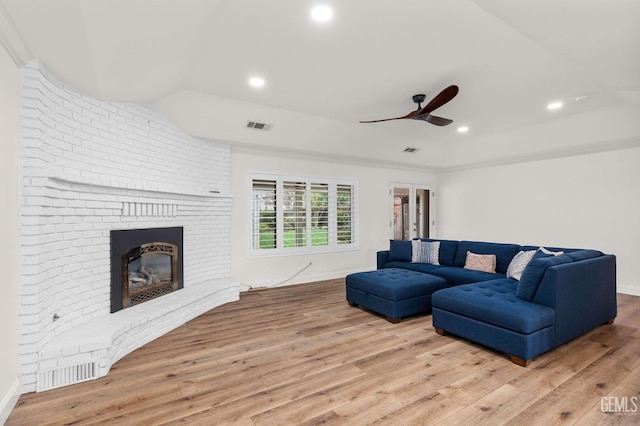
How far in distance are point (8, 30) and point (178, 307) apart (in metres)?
2.80

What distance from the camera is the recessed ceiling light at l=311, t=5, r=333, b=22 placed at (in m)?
2.30

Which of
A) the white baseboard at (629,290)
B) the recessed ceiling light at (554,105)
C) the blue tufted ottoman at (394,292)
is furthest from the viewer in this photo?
the white baseboard at (629,290)

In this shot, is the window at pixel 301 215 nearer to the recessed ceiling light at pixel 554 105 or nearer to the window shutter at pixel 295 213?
the window shutter at pixel 295 213

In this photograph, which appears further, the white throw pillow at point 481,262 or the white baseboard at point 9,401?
the white throw pillow at point 481,262

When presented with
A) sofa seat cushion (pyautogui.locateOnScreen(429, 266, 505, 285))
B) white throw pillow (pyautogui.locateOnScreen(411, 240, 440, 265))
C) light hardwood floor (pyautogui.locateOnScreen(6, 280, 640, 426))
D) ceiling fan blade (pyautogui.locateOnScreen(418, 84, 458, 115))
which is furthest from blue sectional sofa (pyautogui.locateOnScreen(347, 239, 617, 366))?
ceiling fan blade (pyautogui.locateOnScreen(418, 84, 458, 115))

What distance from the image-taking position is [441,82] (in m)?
3.56

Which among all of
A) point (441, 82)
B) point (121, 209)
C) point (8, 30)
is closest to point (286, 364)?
point (121, 209)

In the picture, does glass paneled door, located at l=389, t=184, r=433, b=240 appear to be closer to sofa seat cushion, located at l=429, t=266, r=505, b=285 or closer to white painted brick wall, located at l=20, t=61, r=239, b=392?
sofa seat cushion, located at l=429, t=266, r=505, b=285

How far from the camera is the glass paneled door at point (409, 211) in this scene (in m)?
7.15

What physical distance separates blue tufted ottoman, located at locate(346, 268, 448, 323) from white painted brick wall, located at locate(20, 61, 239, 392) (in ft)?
6.43

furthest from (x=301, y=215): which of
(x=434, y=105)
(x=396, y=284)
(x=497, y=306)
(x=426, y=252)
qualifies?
(x=497, y=306)

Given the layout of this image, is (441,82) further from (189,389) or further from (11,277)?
(11,277)

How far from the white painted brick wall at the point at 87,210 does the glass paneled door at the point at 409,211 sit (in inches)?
166

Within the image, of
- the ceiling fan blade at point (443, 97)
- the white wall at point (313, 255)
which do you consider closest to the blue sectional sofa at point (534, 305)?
the ceiling fan blade at point (443, 97)
